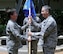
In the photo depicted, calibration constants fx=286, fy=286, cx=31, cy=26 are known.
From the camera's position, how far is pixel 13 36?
665 cm

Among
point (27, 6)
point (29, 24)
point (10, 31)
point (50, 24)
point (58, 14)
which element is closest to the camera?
point (50, 24)

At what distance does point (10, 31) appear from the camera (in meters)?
6.61

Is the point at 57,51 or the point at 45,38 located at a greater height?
the point at 45,38

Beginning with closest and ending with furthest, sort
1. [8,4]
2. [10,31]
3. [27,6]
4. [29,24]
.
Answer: [10,31] < [29,24] < [27,6] < [8,4]

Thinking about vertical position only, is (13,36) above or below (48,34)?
below

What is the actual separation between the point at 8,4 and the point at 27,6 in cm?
1378

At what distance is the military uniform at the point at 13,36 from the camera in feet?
21.5

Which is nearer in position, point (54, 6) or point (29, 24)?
point (29, 24)

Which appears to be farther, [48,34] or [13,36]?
[13,36]

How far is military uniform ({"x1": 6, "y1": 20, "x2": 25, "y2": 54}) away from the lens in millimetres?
6547

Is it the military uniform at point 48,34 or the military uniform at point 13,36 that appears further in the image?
the military uniform at point 13,36

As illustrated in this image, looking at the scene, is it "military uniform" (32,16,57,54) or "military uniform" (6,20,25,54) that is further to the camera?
"military uniform" (6,20,25,54)

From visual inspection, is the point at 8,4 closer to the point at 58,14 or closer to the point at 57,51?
the point at 58,14

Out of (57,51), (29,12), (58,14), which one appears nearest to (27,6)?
(29,12)
